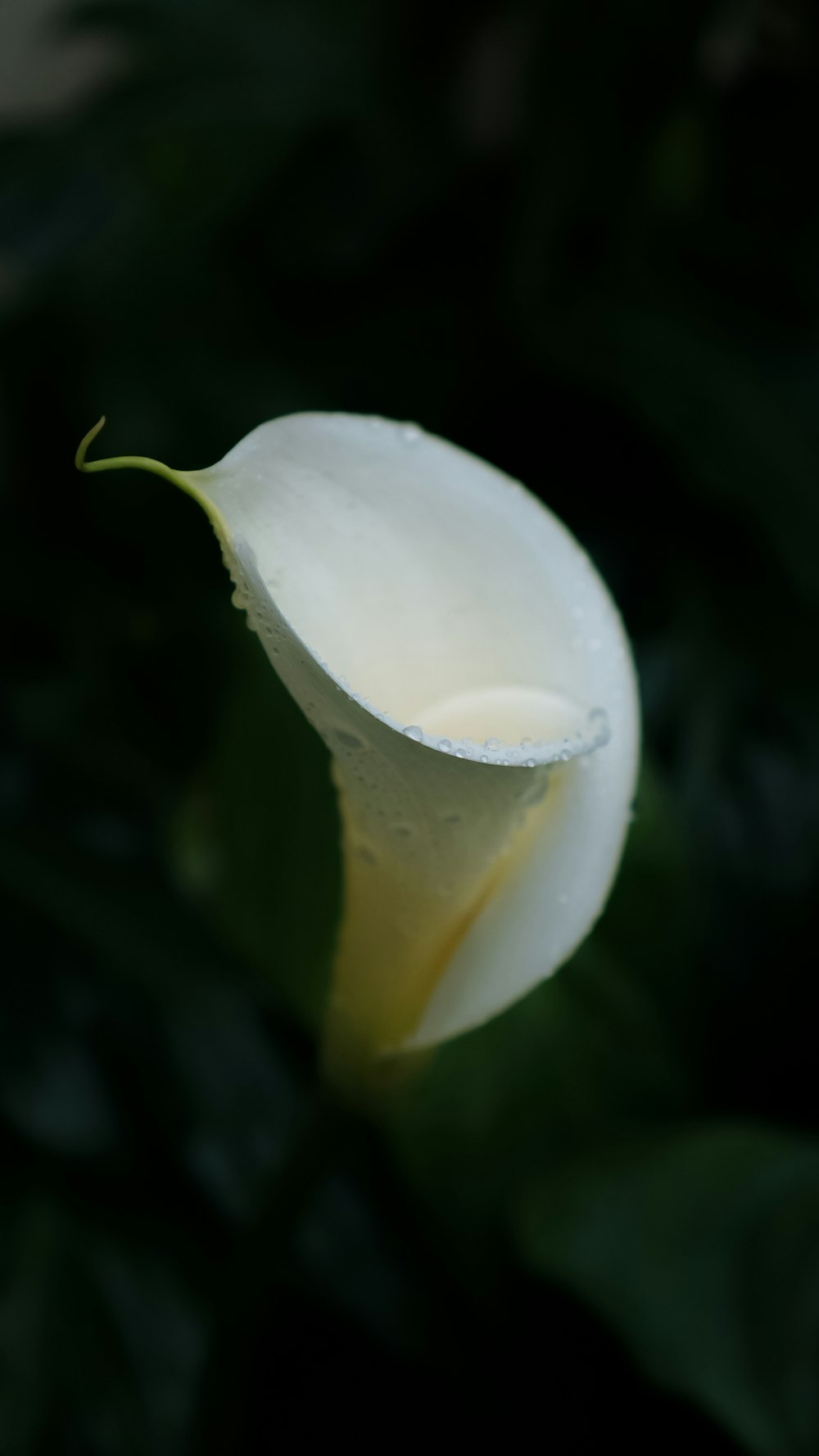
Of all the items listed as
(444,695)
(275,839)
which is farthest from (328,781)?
(444,695)

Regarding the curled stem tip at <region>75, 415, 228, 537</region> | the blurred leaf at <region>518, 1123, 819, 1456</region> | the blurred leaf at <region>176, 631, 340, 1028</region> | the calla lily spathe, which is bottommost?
the blurred leaf at <region>518, 1123, 819, 1456</region>

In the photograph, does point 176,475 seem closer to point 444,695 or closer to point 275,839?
point 444,695

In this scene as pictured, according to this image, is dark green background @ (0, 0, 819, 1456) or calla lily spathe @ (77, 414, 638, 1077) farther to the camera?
dark green background @ (0, 0, 819, 1456)

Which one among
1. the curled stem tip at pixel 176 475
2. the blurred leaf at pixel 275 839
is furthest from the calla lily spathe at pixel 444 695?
the blurred leaf at pixel 275 839

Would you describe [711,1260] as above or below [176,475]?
below

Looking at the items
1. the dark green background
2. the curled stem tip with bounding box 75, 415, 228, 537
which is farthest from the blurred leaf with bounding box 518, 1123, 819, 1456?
the curled stem tip with bounding box 75, 415, 228, 537

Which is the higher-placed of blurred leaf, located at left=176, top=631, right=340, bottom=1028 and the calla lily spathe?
the calla lily spathe

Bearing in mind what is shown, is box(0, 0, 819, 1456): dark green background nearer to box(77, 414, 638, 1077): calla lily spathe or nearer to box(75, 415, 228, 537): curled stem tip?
box(77, 414, 638, 1077): calla lily spathe
